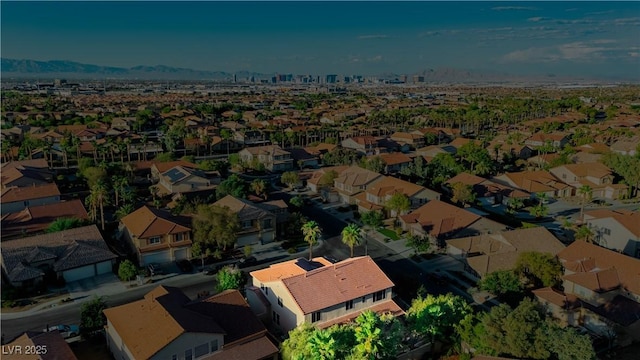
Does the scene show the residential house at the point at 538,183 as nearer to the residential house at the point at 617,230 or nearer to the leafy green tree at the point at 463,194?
the leafy green tree at the point at 463,194

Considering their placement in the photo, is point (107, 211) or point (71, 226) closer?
point (71, 226)

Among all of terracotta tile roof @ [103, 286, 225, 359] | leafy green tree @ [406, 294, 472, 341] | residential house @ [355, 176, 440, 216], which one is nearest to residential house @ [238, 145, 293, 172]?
residential house @ [355, 176, 440, 216]

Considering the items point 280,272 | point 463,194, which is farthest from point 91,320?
point 463,194

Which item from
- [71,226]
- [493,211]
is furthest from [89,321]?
[493,211]

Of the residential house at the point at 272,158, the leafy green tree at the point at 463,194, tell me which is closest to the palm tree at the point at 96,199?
the residential house at the point at 272,158

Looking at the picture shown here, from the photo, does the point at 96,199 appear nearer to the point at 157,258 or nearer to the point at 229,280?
the point at 157,258

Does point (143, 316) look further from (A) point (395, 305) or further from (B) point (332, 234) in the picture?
(B) point (332, 234)

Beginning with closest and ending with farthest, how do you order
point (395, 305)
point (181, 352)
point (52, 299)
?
1. point (181, 352)
2. point (395, 305)
3. point (52, 299)
